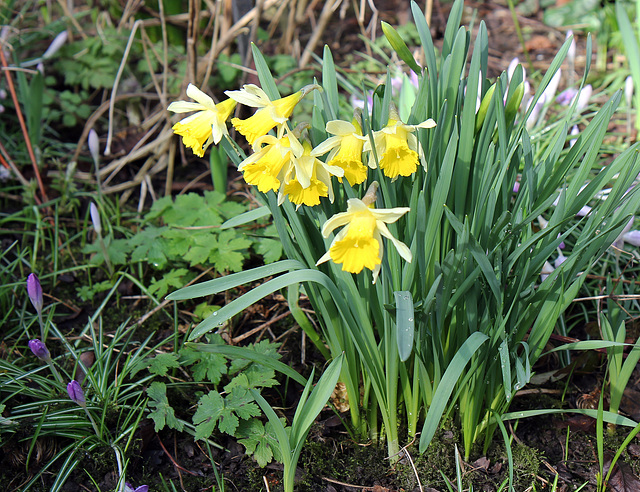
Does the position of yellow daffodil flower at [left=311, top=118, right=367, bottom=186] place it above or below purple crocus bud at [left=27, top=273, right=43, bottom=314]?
above

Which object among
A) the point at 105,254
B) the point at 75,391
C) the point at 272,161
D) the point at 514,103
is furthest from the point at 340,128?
the point at 105,254

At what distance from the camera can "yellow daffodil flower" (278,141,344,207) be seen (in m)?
1.07

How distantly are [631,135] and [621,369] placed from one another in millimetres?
1642

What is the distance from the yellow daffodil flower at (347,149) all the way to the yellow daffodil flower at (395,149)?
0.03 meters

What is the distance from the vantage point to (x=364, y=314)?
1.29 metres

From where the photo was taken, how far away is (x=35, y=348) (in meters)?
1.30

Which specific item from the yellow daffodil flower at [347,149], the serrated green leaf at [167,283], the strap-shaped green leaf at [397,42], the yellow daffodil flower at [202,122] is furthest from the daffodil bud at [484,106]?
the serrated green leaf at [167,283]

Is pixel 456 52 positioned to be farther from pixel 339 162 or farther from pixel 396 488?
pixel 396 488

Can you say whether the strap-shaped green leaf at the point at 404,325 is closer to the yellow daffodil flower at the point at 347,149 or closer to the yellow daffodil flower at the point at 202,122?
the yellow daffodil flower at the point at 347,149

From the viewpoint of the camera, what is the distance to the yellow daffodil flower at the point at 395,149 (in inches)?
41.9

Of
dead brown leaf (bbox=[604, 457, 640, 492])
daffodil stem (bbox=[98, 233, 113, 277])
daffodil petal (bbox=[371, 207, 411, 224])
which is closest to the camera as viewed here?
daffodil petal (bbox=[371, 207, 411, 224])

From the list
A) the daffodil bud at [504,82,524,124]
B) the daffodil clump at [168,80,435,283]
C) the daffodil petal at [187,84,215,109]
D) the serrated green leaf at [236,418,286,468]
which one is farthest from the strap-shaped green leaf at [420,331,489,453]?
the daffodil petal at [187,84,215,109]

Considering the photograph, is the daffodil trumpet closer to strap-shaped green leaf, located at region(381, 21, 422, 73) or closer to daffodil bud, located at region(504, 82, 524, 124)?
strap-shaped green leaf, located at region(381, 21, 422, 73)

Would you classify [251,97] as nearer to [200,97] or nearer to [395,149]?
[200,97]
